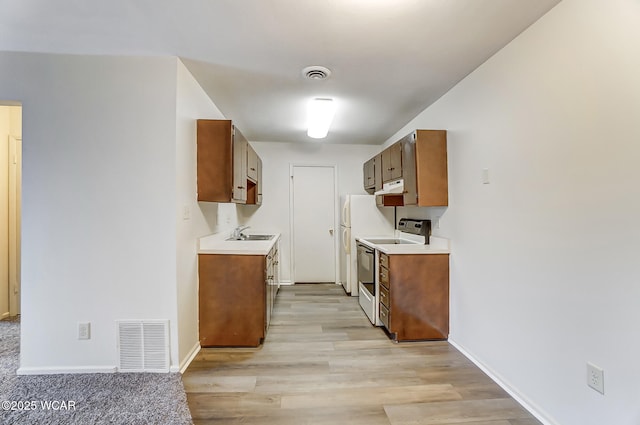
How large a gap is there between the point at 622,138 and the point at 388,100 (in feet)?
6.59

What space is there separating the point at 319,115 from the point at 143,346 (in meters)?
2.73

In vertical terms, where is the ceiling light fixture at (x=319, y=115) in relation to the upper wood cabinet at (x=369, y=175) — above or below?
above

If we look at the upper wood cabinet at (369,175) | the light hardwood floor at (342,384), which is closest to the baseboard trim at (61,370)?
the light hardwood floor at (342,384)

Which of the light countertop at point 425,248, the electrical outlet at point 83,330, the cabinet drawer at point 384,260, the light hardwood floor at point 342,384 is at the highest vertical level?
the light countertop at point 425,248

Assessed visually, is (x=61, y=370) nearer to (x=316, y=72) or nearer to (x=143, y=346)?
(x=143, y=346)

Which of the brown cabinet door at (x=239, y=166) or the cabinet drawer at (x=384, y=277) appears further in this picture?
the cabinet drawer at (x=384, y=277)

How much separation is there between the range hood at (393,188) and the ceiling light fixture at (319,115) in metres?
1.04

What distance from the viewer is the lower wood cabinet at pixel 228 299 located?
8.52 feet

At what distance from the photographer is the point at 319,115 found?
3264 millimetres

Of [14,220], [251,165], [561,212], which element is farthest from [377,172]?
[14,220]

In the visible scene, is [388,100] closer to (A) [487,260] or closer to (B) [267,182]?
(A) [487,260]

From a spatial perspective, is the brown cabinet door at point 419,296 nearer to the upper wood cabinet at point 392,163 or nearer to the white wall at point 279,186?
the upper wood cabinet at point 392,163

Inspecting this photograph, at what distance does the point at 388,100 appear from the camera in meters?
3.03

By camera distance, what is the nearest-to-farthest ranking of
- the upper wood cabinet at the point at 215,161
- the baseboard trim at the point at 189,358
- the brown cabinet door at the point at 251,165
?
1. the baseboard trim at the point at 189,358
2. the upper wood cabinet at the point at 215,161
3. the brown cabinet door at the point at 251,165
